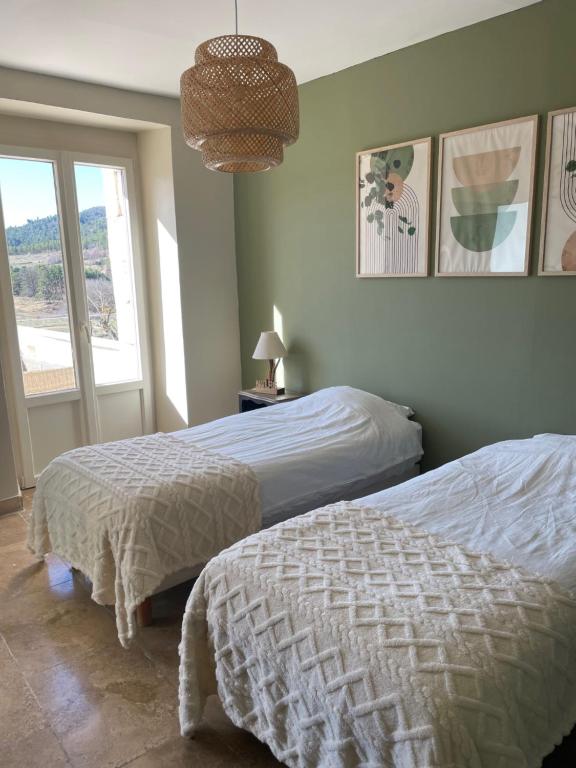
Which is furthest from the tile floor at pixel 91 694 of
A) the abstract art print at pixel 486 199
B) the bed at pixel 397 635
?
the abstract art print at pixel 486 199

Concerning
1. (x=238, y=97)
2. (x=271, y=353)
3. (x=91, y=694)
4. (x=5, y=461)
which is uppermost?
(x=238, y=97)

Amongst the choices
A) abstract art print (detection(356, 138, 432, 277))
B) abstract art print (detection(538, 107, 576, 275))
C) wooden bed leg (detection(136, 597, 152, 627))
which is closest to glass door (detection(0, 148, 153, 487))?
abstract art print (detection(356, 138, 432, 277))

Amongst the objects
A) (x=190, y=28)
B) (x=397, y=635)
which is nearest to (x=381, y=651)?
(x=397, y=635)

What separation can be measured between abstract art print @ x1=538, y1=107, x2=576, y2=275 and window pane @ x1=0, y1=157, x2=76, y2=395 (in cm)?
304

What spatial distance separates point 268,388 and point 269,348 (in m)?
0.30

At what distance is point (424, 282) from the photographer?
3117mm

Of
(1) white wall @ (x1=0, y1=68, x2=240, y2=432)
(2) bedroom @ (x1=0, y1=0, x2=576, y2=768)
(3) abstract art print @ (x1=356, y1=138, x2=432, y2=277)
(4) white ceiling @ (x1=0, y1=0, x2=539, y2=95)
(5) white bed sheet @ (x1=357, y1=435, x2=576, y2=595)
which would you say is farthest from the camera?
(1) white wall @ (x1=0, y1=68, x2=240, y2=432)

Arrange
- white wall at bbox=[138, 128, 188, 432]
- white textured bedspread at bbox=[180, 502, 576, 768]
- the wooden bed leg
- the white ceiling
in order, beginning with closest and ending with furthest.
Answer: white textured bedspread at bbox=[180, 502, 576, 768]
the wooden bed leg
the white ceiling
white wall at bbox=[138, 128, 188, 432]

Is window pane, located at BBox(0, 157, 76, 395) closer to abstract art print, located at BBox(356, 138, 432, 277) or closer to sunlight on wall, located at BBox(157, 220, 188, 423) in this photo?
sunlight on wall, located at BBox(157, 220, 188, 423)

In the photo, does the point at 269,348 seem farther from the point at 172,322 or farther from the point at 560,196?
the point at 560,196

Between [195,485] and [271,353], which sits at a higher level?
[271,353]

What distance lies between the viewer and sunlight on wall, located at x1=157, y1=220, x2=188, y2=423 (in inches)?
160

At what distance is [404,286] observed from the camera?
10.6ft

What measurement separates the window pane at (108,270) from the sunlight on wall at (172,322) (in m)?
0.27
